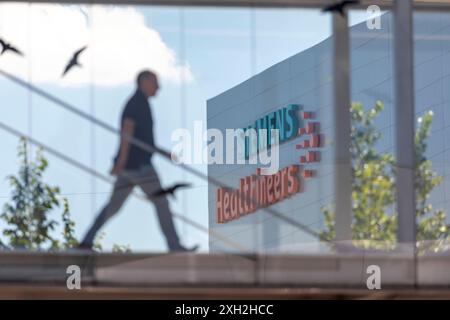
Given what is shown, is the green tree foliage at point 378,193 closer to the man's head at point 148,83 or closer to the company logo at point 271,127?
the company logo at point 271,127

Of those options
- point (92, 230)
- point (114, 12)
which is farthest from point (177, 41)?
point (92, 230)

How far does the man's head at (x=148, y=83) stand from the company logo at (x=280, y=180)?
891 mm

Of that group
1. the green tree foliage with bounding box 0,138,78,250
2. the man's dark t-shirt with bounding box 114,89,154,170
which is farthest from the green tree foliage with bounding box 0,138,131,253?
the man's dark t-shirt with bounding box 114,89,154,170

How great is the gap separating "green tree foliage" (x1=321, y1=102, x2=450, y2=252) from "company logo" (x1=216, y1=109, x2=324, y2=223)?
12.5 inches

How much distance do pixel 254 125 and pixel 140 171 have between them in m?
1.02

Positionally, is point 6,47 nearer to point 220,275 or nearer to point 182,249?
point 182,249

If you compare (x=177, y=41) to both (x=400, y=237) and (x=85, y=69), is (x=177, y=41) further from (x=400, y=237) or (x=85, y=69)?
(x=400, y=237)

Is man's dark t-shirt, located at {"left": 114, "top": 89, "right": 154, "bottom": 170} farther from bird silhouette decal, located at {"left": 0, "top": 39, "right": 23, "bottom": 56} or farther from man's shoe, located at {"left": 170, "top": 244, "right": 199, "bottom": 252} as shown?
bird silhouette decal, located at {"left": 0, "top": 39, "right": 23, "bottom": 56}

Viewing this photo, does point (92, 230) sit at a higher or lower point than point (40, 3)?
lower

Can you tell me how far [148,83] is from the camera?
14.1 m

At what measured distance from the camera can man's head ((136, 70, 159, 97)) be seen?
14078 millimetres

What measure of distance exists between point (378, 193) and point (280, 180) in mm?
808

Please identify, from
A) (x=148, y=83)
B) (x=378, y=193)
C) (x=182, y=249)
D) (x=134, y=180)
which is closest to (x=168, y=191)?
(x=134, y=180)

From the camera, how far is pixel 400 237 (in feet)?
46.1
